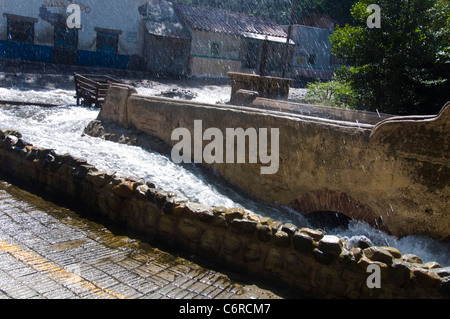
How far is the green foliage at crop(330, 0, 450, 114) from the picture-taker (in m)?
9.57

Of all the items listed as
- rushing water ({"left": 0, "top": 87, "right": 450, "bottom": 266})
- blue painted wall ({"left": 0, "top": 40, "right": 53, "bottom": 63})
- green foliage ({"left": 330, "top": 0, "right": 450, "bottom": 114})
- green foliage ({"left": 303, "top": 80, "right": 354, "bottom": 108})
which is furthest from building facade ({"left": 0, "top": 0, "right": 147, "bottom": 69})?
green foliage ({"left": 330, "top": 0, "right": 450, "bottom": 114})

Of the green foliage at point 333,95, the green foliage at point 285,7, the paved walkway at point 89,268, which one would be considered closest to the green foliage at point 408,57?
the green foliage at point 333,95

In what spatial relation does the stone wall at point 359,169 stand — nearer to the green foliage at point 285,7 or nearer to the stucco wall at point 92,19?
the stucco wall at point 92,19

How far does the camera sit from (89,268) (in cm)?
362

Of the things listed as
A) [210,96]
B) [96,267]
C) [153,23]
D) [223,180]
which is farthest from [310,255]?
[153,23]

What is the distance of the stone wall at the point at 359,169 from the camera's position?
15.9 feet

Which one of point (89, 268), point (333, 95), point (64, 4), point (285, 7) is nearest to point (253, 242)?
point (89, 268)

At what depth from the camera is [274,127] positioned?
6.19 m

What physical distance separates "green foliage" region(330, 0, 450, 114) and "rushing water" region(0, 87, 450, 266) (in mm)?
5304

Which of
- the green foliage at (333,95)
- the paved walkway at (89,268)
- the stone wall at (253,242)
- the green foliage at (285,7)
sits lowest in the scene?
the paved walkway at (89,268)

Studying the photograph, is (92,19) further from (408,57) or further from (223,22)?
(408,57)

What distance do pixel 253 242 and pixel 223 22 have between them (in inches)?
953

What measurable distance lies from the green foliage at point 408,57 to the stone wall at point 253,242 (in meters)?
7.27
